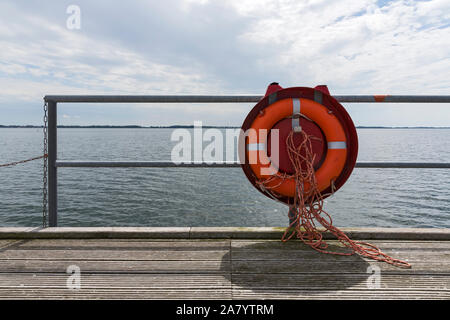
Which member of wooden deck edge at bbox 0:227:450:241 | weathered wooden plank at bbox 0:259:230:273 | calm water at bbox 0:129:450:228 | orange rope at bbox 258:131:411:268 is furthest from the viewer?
calm water at bbox 0:129:450:228

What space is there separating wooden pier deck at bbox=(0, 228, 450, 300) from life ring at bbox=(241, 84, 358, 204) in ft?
1.17

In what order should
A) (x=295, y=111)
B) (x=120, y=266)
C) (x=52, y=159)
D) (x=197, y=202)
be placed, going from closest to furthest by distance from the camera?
(x=120, y=266), (x=295, y=111), (x=52, y=159), (x=197, y=202)

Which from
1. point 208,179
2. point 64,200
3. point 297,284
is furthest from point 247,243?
point 208,179

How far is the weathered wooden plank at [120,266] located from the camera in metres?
1.55

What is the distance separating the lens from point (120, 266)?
1602mm

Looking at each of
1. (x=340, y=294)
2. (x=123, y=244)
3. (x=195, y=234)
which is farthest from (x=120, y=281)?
(x=340, y=294)

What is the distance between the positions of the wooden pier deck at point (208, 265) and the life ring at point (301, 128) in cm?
36

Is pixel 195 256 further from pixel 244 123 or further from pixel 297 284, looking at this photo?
pixel 244 123

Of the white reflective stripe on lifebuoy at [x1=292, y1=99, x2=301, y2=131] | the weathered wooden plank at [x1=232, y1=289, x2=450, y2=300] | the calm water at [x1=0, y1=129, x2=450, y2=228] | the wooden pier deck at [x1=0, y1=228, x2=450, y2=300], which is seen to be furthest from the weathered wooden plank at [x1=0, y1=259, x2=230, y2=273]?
the calm water at [x1=0, y1=129, x2=450, y2=228]

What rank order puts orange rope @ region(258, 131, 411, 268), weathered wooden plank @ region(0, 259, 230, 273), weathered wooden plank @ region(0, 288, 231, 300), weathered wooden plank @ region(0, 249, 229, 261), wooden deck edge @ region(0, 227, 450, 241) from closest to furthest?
weathered wooden plank @ region(0, 288, 231, 300) → weathered wooden plank @ region(0, 259, 230, 273) → weathered wooden plank @ region(0, 249, 229, 261) → orange rope @ region(258, 131, 411, 268) → wooden deck edge @ region(0, 227, 450, 241)

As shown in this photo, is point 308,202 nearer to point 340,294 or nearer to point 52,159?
point 340,294

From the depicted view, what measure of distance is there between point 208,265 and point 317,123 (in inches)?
40.0

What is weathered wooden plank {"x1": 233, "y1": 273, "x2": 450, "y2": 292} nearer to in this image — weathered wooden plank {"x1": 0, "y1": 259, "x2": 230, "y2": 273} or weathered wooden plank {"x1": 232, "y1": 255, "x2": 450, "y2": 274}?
weathered wooden plank {"x1": 232, "y1": 255, "x2": 450, "y2": 274}

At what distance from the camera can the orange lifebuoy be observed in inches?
75.4
